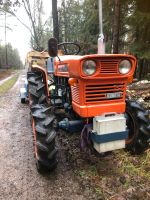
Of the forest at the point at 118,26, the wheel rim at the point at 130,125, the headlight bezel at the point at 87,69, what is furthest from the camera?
the forest at the point at 118,26

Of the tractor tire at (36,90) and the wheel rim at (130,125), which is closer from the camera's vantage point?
the wheel rim at (130,125)

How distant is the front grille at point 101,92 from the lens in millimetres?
3922

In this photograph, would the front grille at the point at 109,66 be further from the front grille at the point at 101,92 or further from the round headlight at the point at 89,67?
the front grille at the point at 101,92

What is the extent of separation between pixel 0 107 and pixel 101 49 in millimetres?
4299

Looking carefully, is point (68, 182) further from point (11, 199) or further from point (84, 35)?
point (84, 35)

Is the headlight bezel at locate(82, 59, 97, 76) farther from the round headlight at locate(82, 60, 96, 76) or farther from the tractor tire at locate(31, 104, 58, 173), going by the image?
the tractor tire at locate(31, 104, 58, 173)

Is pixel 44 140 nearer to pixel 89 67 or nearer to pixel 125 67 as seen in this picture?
pixel 89 67

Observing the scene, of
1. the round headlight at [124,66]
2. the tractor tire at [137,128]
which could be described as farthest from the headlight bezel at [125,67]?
the tractor tire at [137,128]

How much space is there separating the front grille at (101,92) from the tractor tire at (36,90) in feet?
4.59

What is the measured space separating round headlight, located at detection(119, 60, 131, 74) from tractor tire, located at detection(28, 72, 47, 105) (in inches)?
68.1

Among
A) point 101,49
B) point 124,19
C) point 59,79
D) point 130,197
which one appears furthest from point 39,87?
point 124,19

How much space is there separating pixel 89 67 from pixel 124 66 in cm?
51

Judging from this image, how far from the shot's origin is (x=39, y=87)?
547cm

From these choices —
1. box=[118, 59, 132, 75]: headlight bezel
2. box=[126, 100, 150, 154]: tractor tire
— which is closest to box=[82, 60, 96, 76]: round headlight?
box=[118, 59, 132, 75]: headlight bezel
